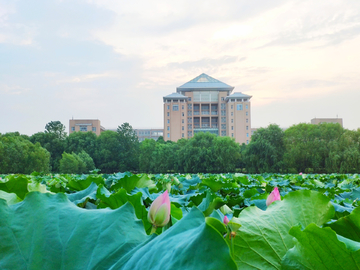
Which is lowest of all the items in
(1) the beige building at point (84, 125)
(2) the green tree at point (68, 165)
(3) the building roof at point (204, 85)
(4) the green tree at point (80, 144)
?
(2) the green tree at point (68, 165)

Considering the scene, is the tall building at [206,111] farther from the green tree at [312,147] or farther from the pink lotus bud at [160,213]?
the pink lotus bud at [160,213]

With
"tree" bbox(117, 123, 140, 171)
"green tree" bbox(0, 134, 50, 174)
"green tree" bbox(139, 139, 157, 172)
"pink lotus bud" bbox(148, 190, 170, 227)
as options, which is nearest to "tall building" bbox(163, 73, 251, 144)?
"tree" bbox(117, 123, 140, 171)

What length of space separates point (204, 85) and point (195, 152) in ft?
123

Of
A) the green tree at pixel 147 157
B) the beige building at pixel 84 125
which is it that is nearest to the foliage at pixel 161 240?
the green tree at pixel 147 157

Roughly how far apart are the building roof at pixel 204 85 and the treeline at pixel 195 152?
98.3ft

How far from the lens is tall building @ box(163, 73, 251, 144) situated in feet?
207

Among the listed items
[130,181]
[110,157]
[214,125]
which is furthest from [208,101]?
[130,181]

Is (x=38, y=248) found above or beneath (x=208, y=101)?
beneath

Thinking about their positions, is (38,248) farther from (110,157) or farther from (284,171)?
(110,157)

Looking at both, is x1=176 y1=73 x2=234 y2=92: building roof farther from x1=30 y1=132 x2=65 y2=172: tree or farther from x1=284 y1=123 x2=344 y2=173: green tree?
x1=284 y1=123 x2=344 y2=173: green tree

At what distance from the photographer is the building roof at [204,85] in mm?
68875

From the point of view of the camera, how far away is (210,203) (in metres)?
1.04

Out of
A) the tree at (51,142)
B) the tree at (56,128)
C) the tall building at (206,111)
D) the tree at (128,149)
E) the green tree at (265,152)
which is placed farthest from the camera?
the tall building at (206,111)

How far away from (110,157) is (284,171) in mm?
22691
